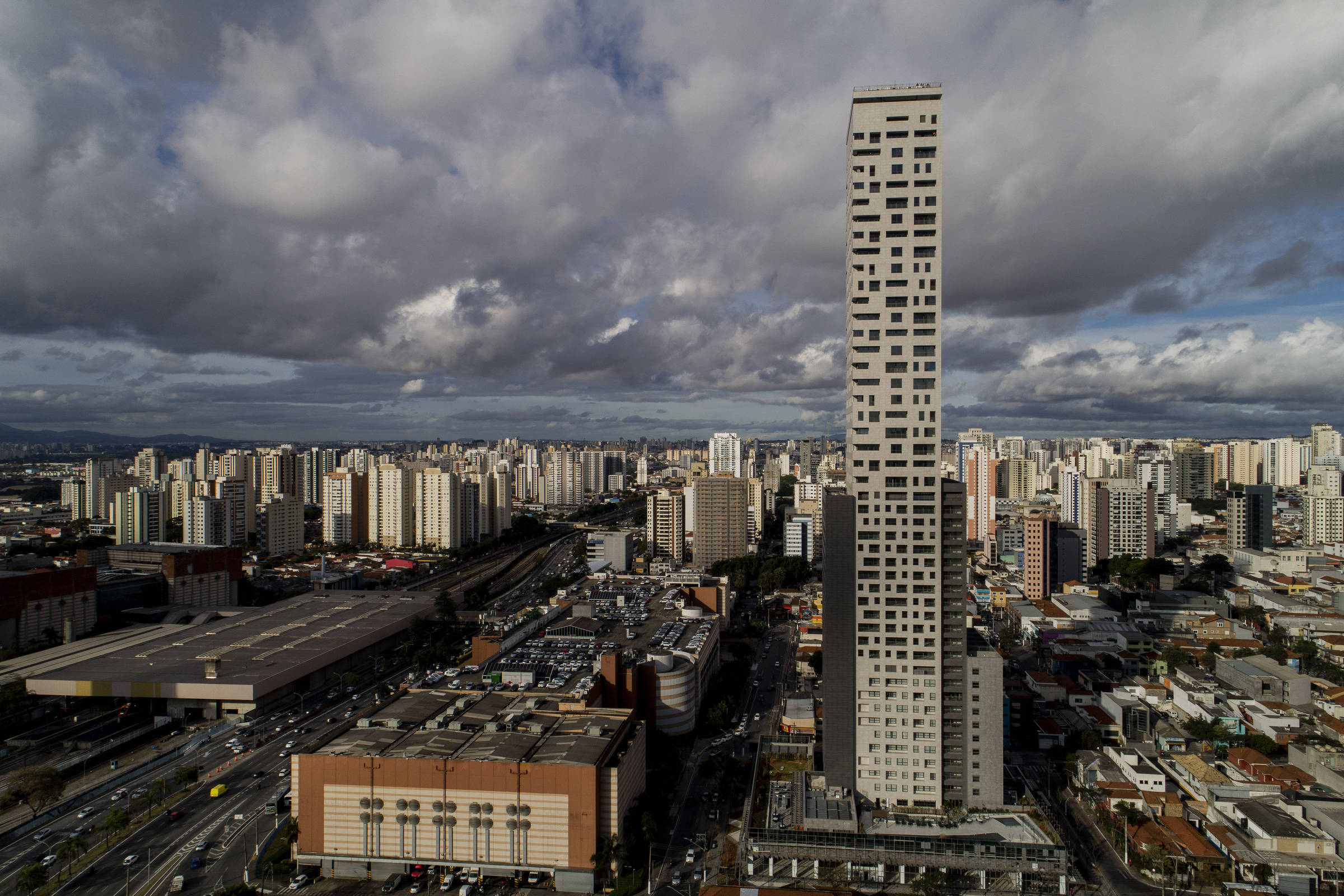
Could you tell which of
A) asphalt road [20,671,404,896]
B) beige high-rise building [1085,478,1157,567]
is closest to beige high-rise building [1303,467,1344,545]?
beige high-rise building [1085,478,1157,567]

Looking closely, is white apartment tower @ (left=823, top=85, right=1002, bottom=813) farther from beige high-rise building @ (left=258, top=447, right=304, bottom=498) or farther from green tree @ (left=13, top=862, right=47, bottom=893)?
beige high-rise building @ (left=258, top=447, right=304, bottom=498)

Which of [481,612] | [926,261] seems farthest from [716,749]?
[481,612]

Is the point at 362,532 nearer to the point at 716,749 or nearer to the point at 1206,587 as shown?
→ the point at 716,749

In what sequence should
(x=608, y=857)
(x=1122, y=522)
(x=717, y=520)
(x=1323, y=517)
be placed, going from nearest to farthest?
(x=608, y=857) → (x=1122, y=522) → (x=717, y=520) → (x=1323, y=517)

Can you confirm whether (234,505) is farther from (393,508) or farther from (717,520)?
(717,520)

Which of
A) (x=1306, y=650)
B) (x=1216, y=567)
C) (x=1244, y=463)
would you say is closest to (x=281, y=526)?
(x=1306, y=650)

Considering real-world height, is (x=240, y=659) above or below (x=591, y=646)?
below
